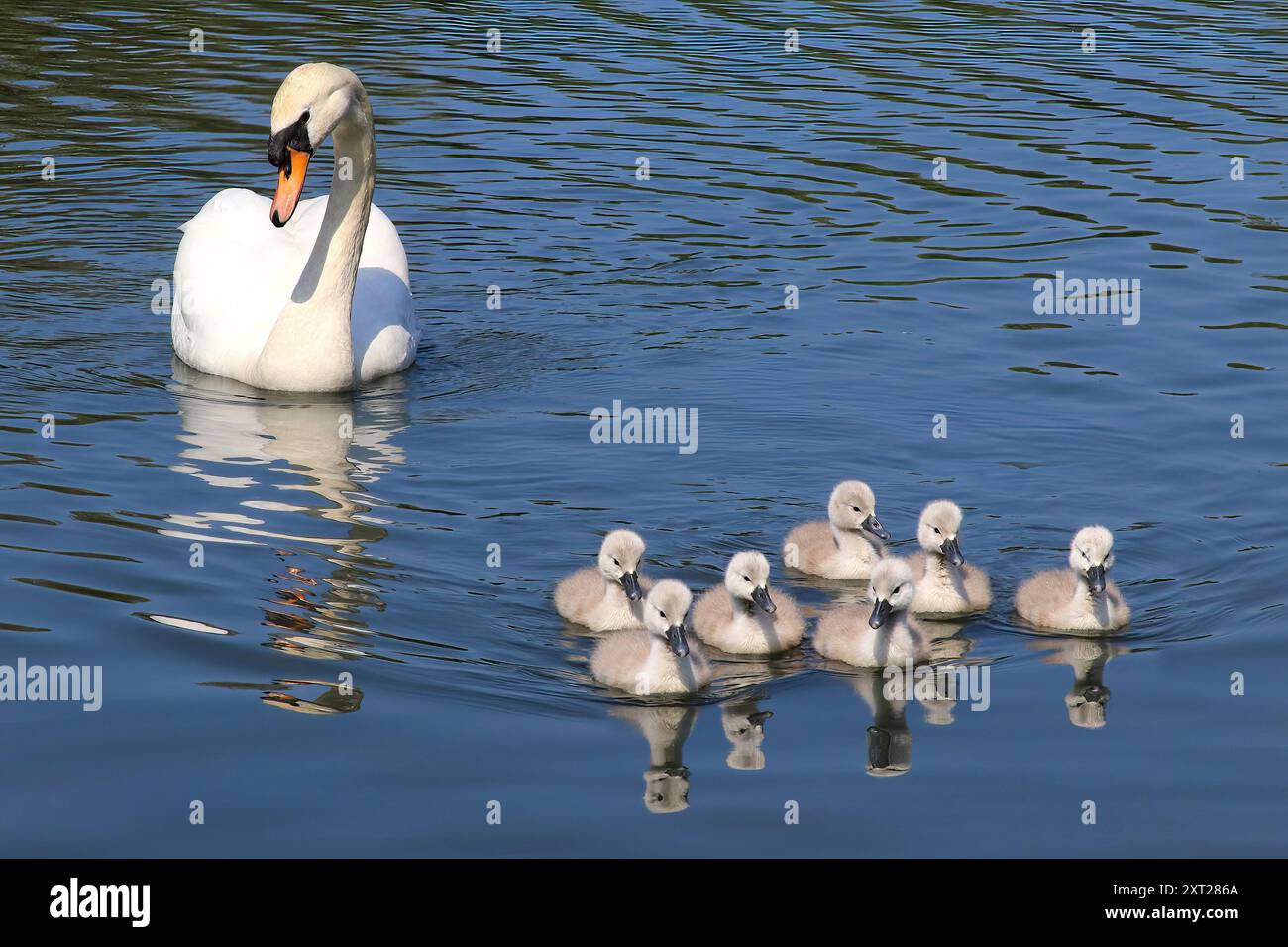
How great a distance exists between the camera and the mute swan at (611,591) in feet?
29.2

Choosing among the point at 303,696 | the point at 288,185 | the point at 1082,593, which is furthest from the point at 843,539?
the point at 288,185

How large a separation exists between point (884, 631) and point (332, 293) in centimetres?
500

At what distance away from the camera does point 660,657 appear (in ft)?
27.3

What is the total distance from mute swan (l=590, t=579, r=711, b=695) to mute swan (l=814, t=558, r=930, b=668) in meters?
0.68

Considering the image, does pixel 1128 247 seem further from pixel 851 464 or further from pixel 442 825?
pixel 442 825

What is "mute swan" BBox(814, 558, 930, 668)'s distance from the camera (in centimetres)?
870

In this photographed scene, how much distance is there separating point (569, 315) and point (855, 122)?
654 cm

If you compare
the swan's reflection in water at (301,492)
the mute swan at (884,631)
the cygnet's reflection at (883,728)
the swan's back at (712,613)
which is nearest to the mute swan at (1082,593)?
the mute swan at (884,631)

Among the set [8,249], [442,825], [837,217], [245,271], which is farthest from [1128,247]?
[442,825]

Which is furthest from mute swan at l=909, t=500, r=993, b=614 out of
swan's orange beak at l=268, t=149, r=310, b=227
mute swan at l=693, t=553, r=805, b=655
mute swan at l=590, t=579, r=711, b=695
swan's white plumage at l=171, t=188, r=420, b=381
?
swan's white plumage at l=171, t=188, r=420, b=381

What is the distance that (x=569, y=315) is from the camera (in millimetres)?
14078

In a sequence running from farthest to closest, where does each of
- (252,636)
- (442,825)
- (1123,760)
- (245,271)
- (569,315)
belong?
(569,315), (245,271), (252,636), (1123,760), (442,825)

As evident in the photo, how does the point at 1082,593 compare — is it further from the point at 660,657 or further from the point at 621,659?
the point at 621,659

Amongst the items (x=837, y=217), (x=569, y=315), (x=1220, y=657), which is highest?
(x=837, y=217)
